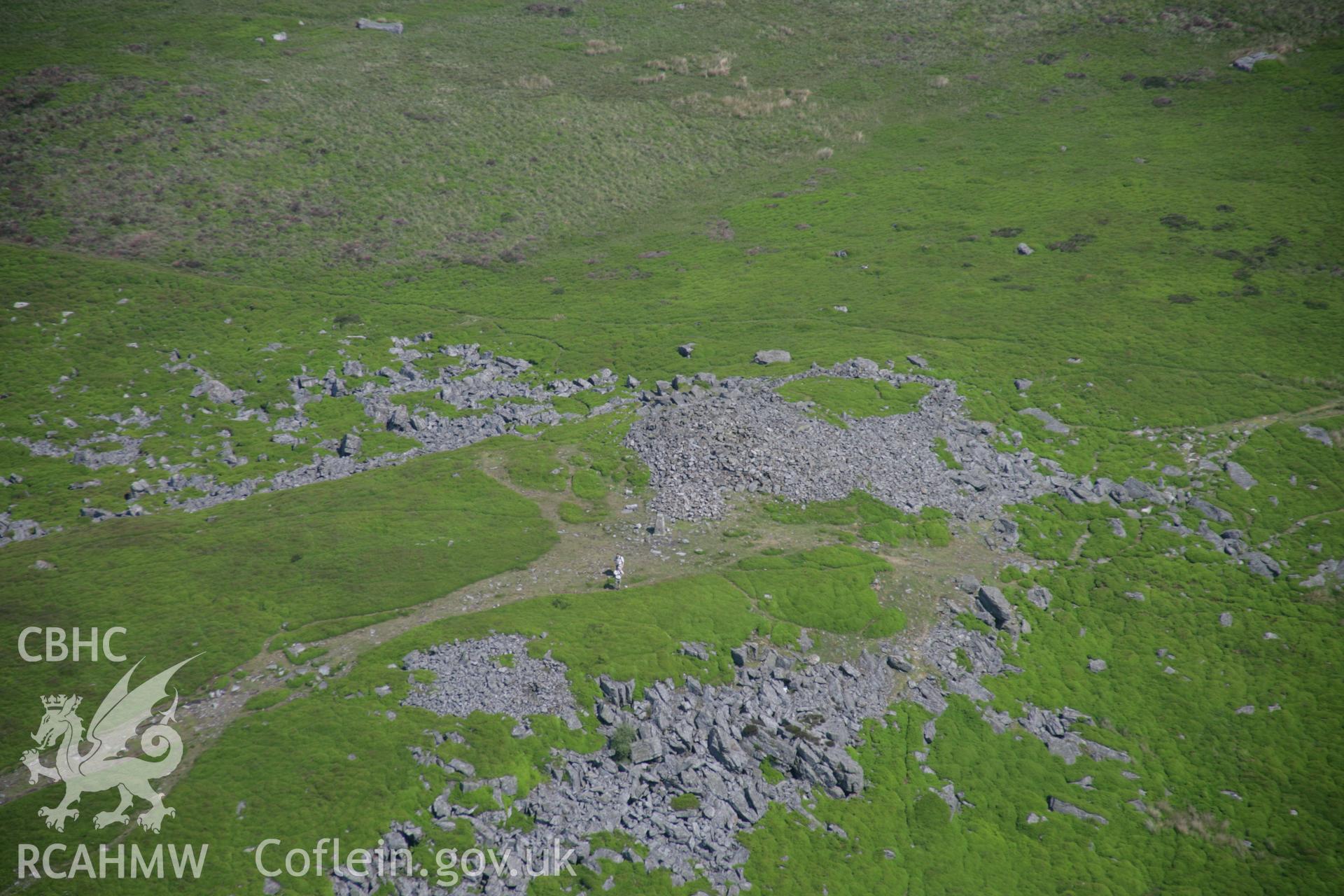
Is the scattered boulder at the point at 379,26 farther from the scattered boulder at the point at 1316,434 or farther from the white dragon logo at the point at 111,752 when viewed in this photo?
the scattered boulder at the point at 1316,434

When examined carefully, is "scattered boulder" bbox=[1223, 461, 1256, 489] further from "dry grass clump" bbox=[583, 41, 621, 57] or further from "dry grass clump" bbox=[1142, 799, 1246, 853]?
"dry grass clump" bbox=[583, 41, 621, 57]

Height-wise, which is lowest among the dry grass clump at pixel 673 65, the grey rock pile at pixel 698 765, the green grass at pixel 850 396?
the grey rock pile at pixel 698 765

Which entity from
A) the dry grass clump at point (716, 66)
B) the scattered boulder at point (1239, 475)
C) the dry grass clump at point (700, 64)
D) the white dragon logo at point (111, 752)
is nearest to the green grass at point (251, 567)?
the white dragon logo at point (111, 752)

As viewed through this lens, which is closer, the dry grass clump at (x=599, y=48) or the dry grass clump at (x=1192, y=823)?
the dry grass clump at (x=1192, y=823)

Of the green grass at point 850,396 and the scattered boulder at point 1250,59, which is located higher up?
the scattered boulder at point 1250,59

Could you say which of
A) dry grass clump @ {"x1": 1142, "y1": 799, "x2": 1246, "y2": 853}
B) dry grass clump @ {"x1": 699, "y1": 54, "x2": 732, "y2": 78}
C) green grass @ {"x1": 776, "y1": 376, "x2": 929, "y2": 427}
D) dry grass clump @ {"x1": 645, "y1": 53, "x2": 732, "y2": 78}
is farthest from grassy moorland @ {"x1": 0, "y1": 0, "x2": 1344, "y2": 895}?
dry grass clump @ {"x1": 645, "y1": 53, "x2": 732, "y2": 78}

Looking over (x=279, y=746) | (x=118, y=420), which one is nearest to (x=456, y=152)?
(x=118, y=420)

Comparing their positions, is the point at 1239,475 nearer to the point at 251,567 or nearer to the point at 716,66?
the point at 251,567
